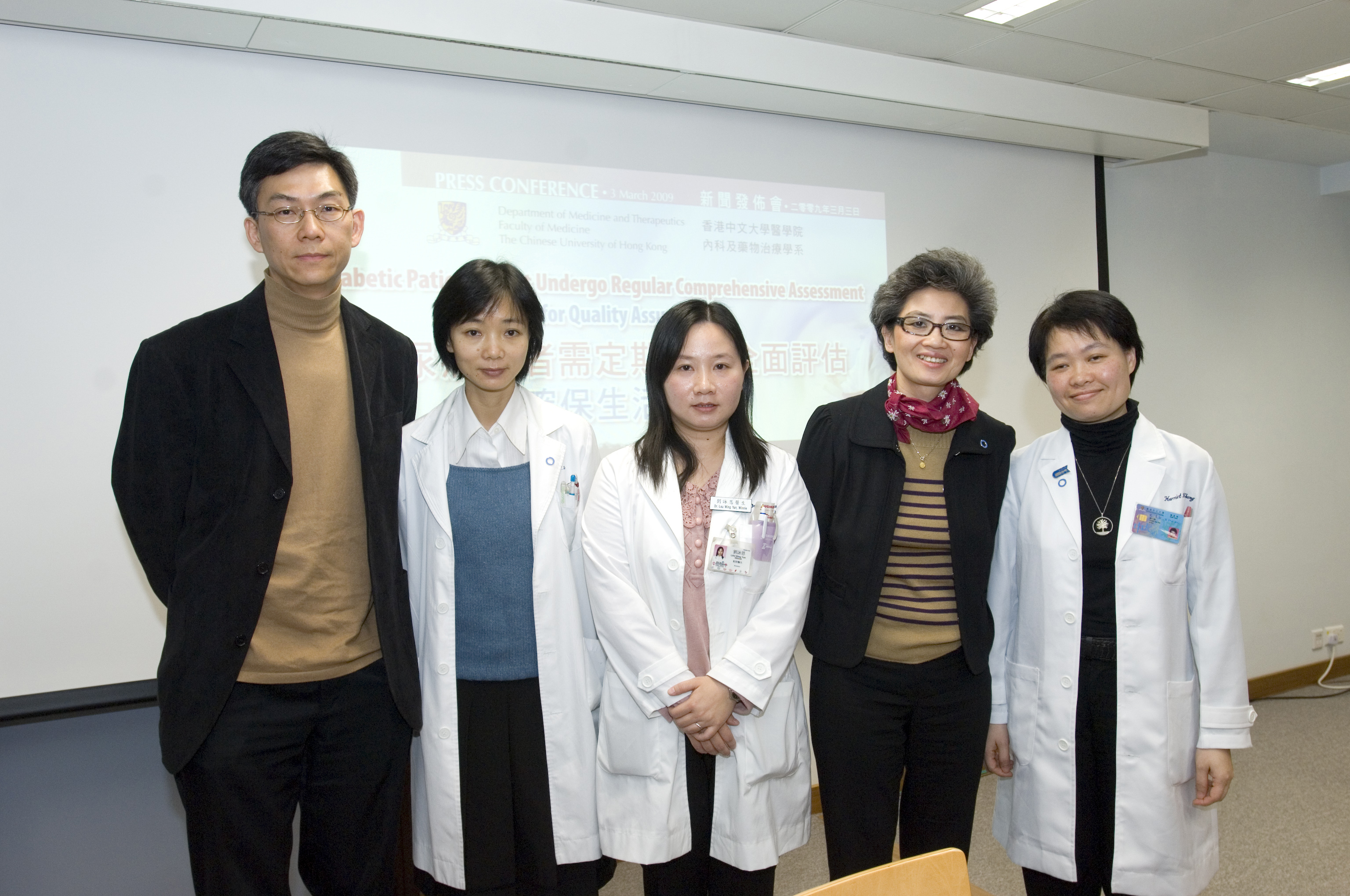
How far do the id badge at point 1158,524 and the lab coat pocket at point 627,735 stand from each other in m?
1.09

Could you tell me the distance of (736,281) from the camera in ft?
11.5

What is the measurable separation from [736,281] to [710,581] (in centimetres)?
190

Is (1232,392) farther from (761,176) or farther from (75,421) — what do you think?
(75,421)

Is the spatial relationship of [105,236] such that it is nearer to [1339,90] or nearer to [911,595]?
[911,595]

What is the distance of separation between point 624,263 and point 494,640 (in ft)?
5.97

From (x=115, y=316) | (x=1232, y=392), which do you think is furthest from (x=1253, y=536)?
(x=115, y=316)

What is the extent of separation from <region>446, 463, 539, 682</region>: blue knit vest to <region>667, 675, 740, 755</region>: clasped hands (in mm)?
337

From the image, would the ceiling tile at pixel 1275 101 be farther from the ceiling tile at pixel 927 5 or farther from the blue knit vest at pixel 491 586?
the blue knit vest at pixel 491 586

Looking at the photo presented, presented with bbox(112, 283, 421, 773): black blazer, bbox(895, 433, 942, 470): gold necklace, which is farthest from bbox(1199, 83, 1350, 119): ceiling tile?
bbox(112, 283, 421, 773): black blazer

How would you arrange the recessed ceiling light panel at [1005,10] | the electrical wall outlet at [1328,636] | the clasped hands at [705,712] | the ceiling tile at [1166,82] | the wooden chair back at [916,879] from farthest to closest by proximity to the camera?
1. the electrical wall outlet at [1328,636]
2. the ceiling tile at [1166,82]
3. the recessed ceiling light panel at [1005,10]
4. the clasped hands at [705,712]
5. the wooden chair back at [916,879]

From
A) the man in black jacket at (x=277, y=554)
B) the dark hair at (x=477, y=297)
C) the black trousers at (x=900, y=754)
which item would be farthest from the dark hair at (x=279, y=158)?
the black trousers at (x=900, y=754)

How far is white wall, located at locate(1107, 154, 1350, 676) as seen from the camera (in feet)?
16.0

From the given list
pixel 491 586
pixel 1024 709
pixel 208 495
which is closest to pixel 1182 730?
pixel 1024 709

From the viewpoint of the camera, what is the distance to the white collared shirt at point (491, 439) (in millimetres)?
1953
